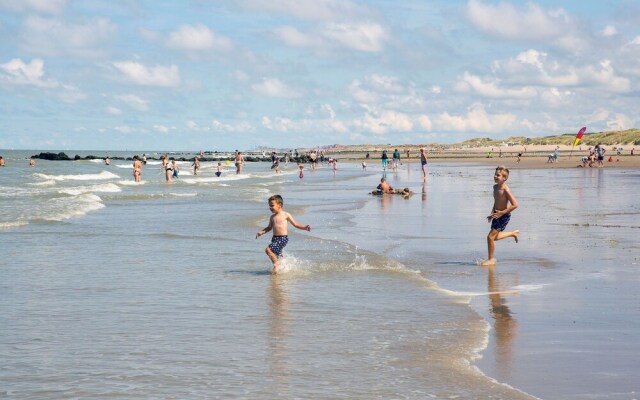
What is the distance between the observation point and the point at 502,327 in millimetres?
8219

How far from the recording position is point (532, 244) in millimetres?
14898

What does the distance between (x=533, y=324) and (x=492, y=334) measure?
623mm

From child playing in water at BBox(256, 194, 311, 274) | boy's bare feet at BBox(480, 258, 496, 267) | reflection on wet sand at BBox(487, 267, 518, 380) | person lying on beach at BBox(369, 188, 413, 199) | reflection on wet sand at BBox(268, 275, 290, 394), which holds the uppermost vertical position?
child playing in water at BBox(256, 194, 311, 274)

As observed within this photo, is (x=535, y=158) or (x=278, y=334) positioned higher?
(x=535, y=158)

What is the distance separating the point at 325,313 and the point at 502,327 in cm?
200

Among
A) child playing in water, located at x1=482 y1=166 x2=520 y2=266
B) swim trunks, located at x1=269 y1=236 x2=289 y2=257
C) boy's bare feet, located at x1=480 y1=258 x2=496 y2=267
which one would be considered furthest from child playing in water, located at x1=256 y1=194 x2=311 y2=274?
child playing in water, located at x1=482 y1=166 x2=520 y2=266

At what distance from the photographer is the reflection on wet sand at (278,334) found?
6496 millimetres

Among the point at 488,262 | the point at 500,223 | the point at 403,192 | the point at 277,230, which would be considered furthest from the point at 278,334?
the point at 403,192

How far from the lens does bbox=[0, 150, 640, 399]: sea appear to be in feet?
20.8

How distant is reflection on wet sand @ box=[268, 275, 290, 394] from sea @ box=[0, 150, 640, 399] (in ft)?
0.09

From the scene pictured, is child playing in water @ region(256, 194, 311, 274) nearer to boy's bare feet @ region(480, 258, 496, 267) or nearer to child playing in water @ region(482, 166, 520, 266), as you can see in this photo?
boy's bare feet @ region(480, 258, 496, 267)

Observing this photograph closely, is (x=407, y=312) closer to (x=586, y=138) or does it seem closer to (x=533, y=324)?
(x=533, y=324)

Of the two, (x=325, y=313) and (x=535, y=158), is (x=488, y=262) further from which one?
(x=535, y=158)

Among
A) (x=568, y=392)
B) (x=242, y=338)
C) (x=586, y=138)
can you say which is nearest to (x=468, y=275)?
(x=242, y=338)
